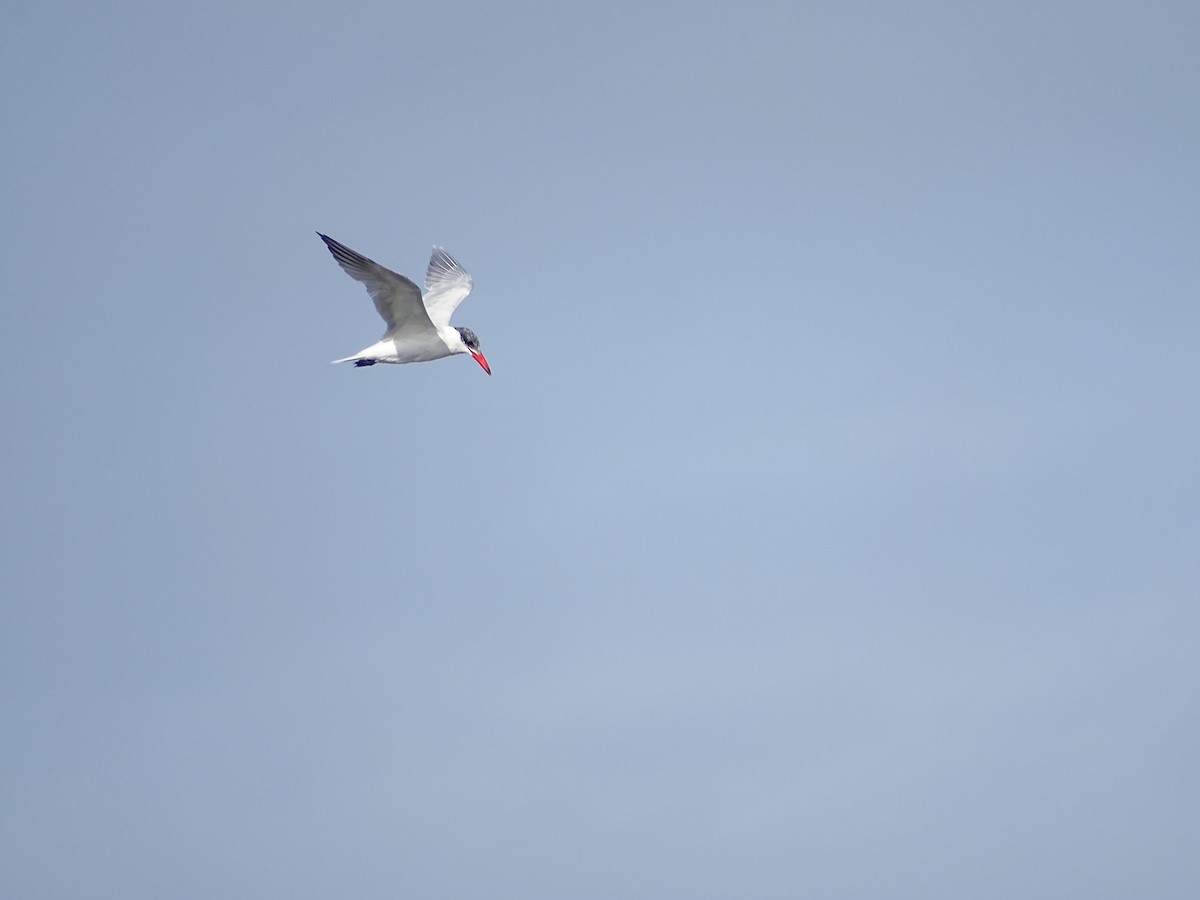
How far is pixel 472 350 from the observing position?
83.9ft

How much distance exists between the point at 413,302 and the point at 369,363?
134cm

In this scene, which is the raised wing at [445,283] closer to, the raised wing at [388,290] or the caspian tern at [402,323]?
the caspian tern at [402,323]

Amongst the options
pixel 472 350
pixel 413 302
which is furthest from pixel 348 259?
pixel 472 350

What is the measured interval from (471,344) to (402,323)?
4.65 feet

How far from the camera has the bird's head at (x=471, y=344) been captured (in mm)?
25484

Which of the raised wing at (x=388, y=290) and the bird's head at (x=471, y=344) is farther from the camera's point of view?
the bird's head at (x=471, y=344)

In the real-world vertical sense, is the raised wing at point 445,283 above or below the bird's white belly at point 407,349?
above

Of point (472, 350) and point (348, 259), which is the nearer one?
point (348, 259)

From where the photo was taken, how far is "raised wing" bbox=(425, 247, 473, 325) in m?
27.8

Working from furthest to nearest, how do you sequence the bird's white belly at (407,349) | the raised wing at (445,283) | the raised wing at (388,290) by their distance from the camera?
1. the raised wing at (445,283)
2. the bird's white belly at (407,349)
3. the raised wing at (388,290)

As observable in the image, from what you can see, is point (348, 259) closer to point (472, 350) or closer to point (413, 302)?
point (413, 302)

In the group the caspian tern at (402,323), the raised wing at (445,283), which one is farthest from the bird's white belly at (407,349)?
the raised wing at (445,283)

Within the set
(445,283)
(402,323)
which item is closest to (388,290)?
(402,323)

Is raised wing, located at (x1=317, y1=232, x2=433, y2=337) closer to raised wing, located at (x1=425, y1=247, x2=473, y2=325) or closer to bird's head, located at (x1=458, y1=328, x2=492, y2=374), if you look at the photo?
bird's head, located at (x1=458, y1=328, x2=492, y2=374)
